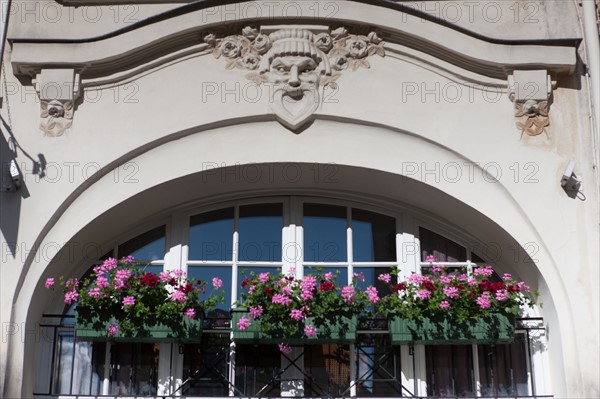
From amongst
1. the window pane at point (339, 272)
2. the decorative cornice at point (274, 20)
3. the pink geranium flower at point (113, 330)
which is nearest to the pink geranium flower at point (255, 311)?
the window pane at point (339, 272)

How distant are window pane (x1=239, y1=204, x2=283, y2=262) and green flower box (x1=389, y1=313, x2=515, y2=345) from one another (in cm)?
121

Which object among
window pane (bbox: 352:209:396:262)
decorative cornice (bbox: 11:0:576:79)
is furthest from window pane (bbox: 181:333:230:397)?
decorative cornice (bbox: 11:0:576:79)

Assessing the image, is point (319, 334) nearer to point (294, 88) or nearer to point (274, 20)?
point (294, 88)

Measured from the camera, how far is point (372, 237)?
25.0 ft

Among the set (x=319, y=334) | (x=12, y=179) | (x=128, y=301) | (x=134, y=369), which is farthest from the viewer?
(x=134, y=369)

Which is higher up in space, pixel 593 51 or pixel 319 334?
pixel 593 51

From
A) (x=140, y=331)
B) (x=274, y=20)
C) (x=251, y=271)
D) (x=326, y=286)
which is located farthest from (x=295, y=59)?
(x=140, y=331)

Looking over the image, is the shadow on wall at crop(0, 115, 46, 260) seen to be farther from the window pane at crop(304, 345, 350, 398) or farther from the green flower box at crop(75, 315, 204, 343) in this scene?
the window pane at crop(304, 345, 350, 398)

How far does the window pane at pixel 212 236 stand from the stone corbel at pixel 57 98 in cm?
125

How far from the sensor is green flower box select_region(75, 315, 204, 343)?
6.82 meters

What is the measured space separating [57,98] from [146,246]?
132cm

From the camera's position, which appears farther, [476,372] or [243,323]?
[476,372]

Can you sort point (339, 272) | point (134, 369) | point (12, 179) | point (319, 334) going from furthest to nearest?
point (339, 272), point (134, 369), point (12, 179), point (319, 334)

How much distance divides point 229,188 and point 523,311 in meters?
2.40
